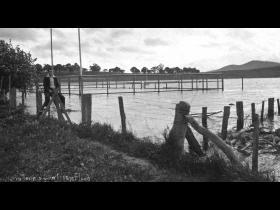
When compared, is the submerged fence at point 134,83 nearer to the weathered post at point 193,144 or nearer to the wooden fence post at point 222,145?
the weathered post at point 193,144

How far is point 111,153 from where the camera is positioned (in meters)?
7.33

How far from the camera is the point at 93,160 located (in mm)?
6895

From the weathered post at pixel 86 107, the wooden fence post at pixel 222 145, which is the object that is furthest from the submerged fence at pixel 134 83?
the wooden fence post at pixel 222 145

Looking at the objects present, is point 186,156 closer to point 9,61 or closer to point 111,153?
point 111,153

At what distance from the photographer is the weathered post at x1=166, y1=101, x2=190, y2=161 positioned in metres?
7.01

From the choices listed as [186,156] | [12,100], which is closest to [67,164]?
[186,156]

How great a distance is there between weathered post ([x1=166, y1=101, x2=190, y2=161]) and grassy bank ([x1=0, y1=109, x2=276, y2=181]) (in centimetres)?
14

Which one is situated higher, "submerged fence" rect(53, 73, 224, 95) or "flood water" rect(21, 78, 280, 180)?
"submerged fence" rect(53, 73, 224, 95)

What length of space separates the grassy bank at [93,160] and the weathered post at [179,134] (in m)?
0.14

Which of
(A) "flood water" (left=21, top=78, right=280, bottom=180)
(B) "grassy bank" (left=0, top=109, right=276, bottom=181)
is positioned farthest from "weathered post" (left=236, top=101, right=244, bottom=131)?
(B) "grassy bank" (left=0, top=109, right=276, bottom=181)

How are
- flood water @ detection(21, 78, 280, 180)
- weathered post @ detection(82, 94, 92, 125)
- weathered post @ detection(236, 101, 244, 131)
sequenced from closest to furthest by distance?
weathered post @ detection(82, 94, 92, 125) → weathered post @ detection(236, 101, 244, 131) → flood water @ detection(21, 78, 280, 180)

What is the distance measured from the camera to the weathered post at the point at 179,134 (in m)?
7.01

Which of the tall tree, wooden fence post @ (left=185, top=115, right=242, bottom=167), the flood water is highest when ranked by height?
the tall tree

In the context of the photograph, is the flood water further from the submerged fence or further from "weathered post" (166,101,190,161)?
the submerged fence
